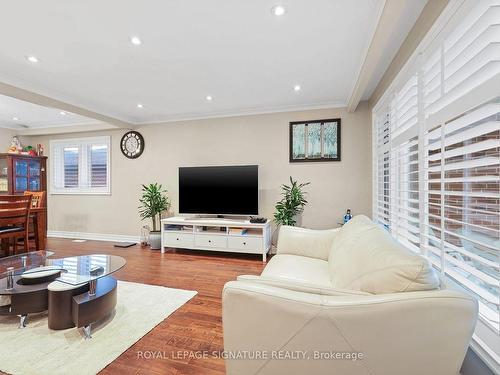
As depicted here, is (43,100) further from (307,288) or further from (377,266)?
(377,266)

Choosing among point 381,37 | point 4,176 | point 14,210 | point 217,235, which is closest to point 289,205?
point 217,235

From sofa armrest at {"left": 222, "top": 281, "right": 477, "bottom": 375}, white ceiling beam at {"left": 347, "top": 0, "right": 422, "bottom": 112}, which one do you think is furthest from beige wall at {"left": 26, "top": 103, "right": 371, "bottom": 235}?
sofa armrest at {"left": 222, "top": 281, "right": 477, "bottom": 375}

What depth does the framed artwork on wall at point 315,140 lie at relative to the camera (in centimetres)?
389

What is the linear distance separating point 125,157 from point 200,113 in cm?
193

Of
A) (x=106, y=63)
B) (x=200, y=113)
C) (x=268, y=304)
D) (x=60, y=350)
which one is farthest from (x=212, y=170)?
(x=268, y=304)

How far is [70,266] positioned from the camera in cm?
234

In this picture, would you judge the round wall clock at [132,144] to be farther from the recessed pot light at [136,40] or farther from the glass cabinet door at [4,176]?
the recessed pot light at [136,40]

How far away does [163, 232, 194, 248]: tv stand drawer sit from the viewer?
4.11m

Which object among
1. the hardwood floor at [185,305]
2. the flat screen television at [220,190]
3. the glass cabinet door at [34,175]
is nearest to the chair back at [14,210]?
the hardwood floor at [185,305]

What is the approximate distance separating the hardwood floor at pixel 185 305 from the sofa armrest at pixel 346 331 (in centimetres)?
71

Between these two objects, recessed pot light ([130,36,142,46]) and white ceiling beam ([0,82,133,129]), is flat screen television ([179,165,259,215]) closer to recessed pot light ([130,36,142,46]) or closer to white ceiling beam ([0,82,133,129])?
white ceiling beam ([0,82,133,129])

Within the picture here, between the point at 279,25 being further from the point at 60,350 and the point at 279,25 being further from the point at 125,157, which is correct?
the point at 125,157

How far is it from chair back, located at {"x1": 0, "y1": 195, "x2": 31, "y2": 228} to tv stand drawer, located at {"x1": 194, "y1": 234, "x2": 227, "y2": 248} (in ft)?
8.38

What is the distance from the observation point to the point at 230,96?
361 centimetres
